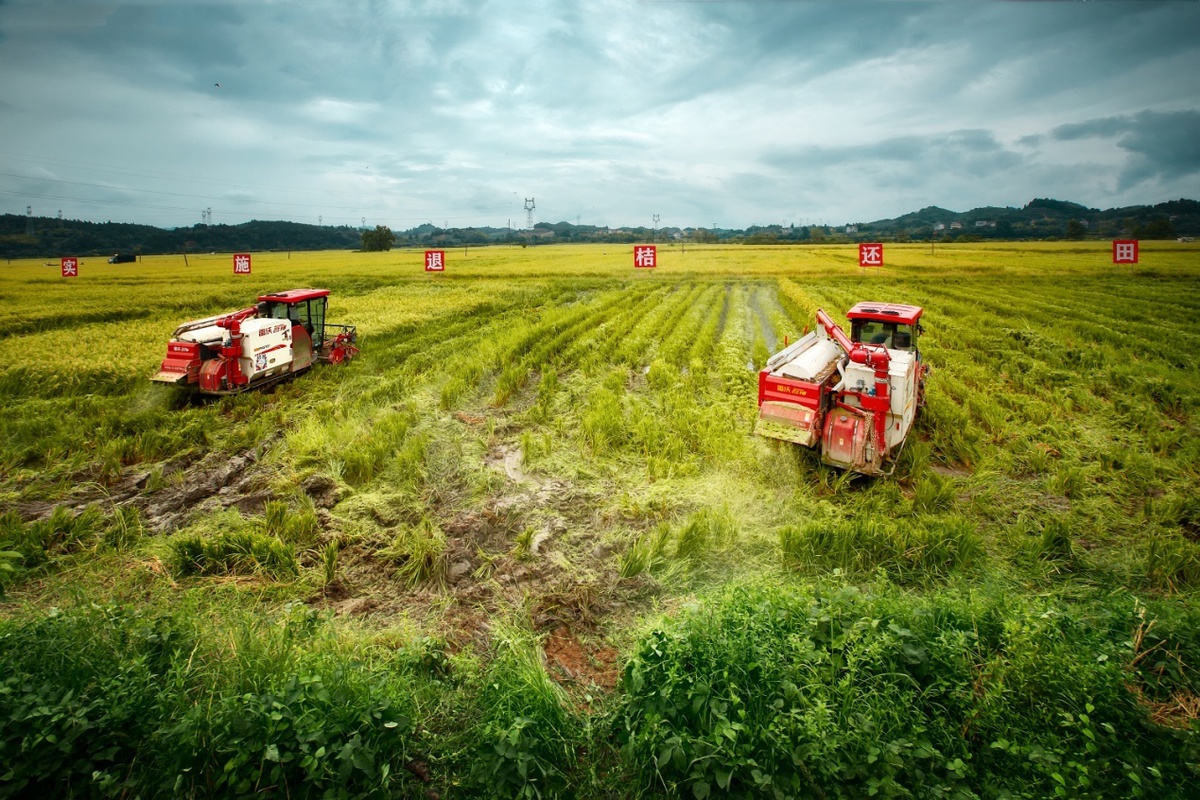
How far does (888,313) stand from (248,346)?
10674 millimetres

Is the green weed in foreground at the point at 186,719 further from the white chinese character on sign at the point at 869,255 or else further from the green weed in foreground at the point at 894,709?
the white chinese character on sign at the point at 869,255

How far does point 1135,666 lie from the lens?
3.28 m

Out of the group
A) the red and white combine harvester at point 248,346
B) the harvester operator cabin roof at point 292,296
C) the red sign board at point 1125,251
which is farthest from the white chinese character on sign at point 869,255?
the red and white combine harvester at point 248,346

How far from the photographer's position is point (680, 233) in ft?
281

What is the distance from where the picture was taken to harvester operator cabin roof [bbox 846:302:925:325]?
7465 millimetres

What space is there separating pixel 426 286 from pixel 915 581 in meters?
27.3

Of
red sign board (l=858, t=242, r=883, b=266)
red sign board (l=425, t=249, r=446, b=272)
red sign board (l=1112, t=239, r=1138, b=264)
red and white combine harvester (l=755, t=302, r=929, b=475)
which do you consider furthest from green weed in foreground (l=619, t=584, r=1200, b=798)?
red sign board (l=1112, t=239, r=1138, b=264)

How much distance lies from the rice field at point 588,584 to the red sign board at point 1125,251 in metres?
18.6

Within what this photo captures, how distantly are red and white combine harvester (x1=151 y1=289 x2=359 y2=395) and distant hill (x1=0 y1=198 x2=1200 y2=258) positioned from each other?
24.5 ft

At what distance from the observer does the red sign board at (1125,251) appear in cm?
2453

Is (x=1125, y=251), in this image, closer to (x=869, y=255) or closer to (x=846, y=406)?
(x=869, y=255)

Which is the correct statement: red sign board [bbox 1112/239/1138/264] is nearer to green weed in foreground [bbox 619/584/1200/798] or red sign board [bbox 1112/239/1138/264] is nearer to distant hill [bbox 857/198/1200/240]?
distant hill [bbox 857/198/1200/240]

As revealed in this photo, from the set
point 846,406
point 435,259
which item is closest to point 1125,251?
point 846,406

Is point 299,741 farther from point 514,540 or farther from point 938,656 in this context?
point 938,656
